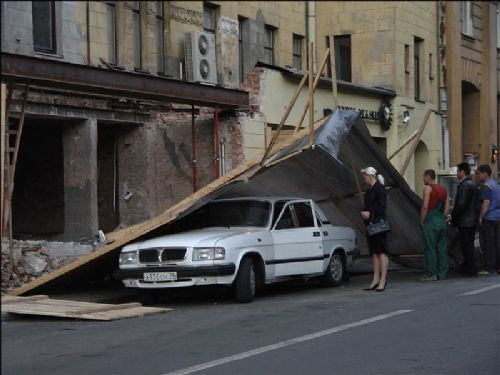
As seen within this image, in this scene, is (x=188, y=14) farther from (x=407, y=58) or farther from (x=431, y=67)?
(x=431, y=67)

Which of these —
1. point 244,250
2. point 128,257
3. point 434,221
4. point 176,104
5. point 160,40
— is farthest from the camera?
point 176,104

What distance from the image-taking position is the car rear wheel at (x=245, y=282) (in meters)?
12.0

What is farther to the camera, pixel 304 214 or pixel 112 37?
pixel 112 37

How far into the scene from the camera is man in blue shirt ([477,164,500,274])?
51.3 ft

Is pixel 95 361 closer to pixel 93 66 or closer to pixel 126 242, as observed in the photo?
pixel 126 242

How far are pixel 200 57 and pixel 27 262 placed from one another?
5.97 metres

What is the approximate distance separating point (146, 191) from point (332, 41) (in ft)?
23.1

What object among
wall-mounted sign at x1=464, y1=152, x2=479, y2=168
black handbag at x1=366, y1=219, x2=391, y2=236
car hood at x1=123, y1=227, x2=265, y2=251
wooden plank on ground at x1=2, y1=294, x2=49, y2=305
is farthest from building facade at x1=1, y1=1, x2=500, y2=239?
wooden plank on ground at x1=2, y1=294, x2=49, y2=305

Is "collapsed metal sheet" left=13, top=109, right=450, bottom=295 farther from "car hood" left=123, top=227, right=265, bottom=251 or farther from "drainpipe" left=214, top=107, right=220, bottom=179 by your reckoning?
"drainpipe" left=214, top=107, right=220, bottom=179

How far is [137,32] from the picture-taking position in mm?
15438

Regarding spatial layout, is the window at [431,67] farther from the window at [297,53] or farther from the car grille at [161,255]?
the car grille at [161,255]

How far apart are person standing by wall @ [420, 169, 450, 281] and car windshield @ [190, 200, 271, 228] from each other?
2901 millimetres

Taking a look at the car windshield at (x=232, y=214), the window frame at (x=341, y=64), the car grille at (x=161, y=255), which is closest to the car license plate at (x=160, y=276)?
the car grille at (x=161, y=255)

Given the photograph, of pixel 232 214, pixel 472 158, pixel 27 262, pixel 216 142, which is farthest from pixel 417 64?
pixel 27 262
